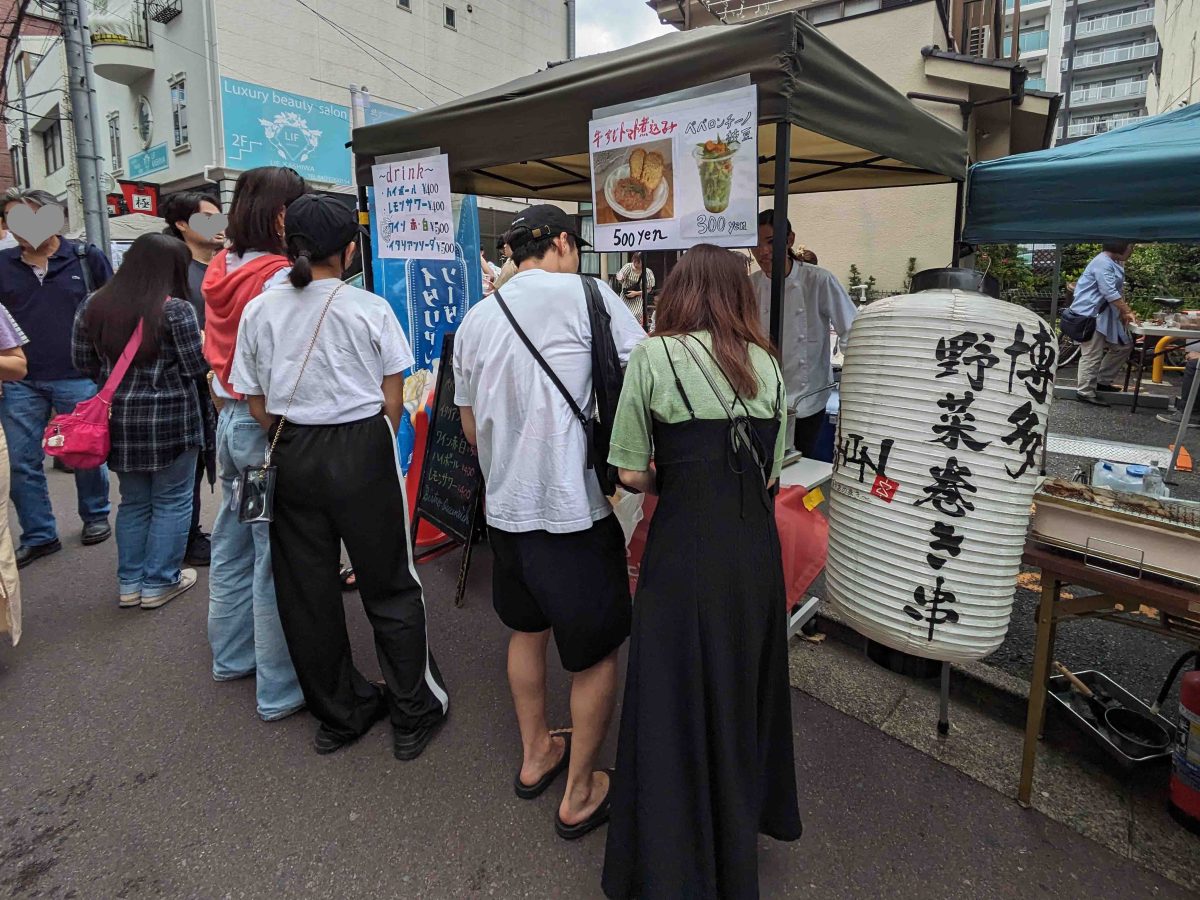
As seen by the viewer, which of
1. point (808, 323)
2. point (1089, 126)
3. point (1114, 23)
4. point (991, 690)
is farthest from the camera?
point (1089, 126)

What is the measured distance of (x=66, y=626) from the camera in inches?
138

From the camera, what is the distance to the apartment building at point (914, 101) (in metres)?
10.8

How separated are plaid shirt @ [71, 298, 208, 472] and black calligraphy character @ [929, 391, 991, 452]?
3317 millimetres

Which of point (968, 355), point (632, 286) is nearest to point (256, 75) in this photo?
point (632, 286)

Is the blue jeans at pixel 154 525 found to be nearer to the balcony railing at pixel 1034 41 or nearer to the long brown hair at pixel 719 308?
the long brown hair at pixel 719 308

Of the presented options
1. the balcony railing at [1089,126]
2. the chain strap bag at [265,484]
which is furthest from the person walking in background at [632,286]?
the balcony railing at [1089,126]

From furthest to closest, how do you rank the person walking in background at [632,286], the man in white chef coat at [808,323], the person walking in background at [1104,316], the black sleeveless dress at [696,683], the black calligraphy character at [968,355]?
the person walking in background at [632,286], the person walking in background at [1104,316], the man in white chef coat at [808,323], the black calligraphy character at [968,355], the black sleeveless dress at [696,683]

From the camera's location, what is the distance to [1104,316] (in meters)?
7.39

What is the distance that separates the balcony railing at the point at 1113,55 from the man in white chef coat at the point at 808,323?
57.6 metres

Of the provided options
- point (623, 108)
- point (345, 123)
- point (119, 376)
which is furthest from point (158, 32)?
point (623, 108)

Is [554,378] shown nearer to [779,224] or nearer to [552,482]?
[552,482]

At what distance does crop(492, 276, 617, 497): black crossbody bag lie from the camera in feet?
6.51

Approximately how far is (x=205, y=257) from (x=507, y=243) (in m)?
2.88

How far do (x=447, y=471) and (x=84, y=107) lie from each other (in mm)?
7942
